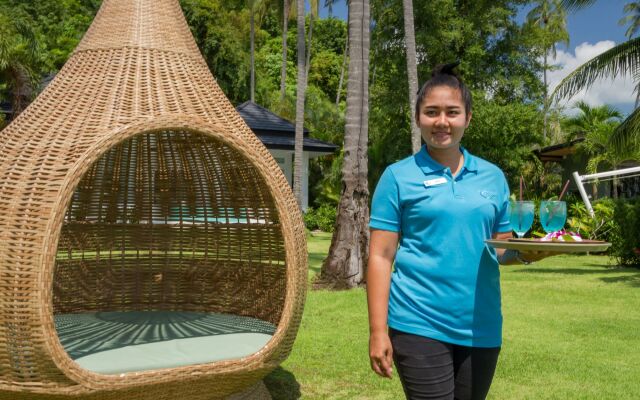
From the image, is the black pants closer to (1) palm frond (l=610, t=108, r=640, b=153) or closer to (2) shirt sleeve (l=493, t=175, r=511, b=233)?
(2) shirt sleeve (l=493, t=175, r=511, b=233)

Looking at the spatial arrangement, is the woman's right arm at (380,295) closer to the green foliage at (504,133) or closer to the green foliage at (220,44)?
the green foliage at (504,133)

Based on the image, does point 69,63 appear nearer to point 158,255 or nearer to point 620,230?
point 158,255

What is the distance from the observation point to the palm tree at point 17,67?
19219 millimetres

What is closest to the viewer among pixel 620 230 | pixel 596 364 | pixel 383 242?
pixel 383 242

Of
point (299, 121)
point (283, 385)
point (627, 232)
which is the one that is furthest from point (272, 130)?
point (283, 385)

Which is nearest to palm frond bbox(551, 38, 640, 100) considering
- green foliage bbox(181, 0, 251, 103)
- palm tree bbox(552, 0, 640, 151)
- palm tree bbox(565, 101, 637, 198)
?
palm tree bbox(552, 0, 640, 151)

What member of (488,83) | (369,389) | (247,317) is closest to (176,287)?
(247,317)

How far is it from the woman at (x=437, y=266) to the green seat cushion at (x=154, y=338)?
179 centimetres

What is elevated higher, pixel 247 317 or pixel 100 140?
pixel 100 140

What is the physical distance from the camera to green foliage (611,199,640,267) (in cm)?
1463

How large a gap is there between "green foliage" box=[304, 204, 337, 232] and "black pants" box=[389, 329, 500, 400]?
2414cm

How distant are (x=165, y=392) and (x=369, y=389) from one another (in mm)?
1842

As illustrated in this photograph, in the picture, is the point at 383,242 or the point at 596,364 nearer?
the point at 383,242

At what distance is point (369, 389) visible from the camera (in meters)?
5.34
